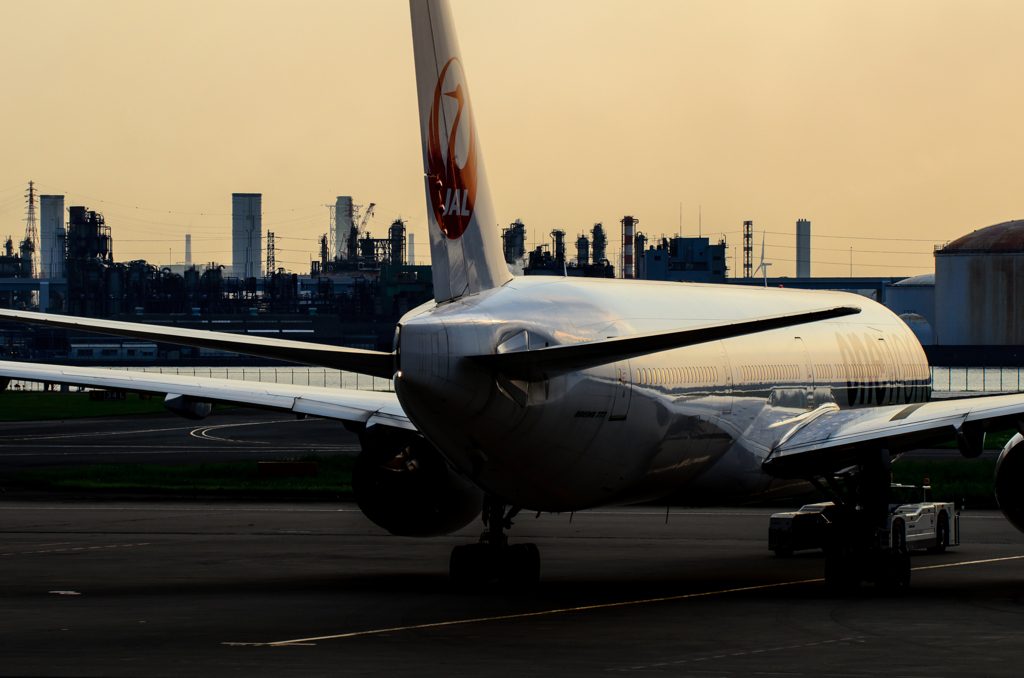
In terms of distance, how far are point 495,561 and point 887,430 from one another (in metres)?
6.64

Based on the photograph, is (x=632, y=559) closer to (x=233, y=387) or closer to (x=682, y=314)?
(x=682, y=314)

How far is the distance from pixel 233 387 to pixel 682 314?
780cm

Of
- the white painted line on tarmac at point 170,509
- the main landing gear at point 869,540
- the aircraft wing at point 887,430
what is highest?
the aircraft wing at point 887,430

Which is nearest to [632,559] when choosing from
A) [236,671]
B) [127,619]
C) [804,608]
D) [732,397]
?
[732,397]

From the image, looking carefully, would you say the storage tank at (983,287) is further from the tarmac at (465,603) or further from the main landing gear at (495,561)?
the main landing gear at (495,561)

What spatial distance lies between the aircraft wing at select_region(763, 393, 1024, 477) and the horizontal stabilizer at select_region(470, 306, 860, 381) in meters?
5.18

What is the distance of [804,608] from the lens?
1986cm

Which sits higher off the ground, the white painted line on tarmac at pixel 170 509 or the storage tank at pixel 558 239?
the storage tank at pixel 558 239

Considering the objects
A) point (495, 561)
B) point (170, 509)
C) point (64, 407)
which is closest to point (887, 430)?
point (495, 561)

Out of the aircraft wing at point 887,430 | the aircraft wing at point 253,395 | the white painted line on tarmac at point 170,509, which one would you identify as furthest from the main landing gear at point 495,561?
the white painted line on tarmac at point 170,509

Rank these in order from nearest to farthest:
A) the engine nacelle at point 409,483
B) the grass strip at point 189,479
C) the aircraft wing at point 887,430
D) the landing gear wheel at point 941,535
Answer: the aircraft wing at point 887,430 → the engine nacelle at point 409,483 → the landing gear wheel at point 941,535 → the grass strip at point 189,479

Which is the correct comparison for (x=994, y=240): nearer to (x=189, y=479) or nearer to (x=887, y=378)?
(x=189, y=479)

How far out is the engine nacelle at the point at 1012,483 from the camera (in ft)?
73.0

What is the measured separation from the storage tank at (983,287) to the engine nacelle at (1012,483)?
142 meters
